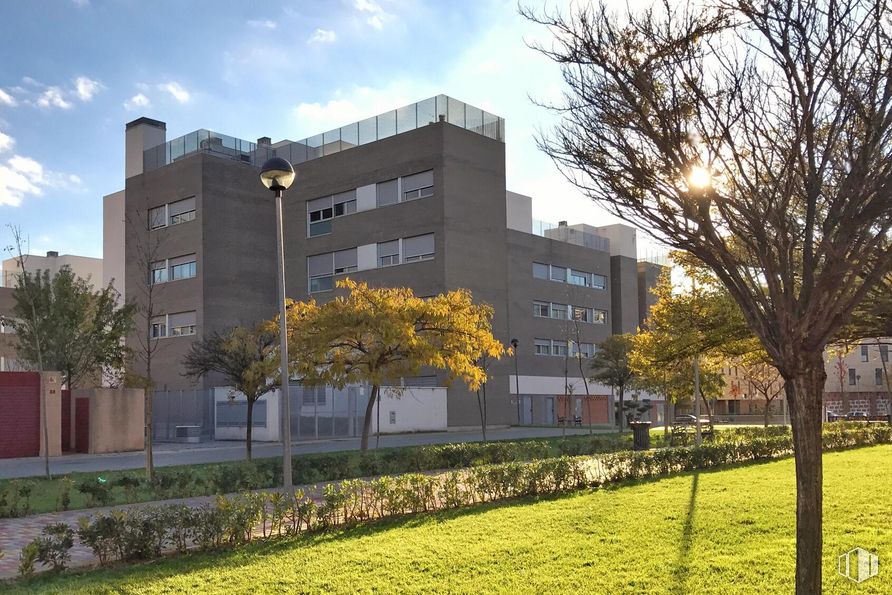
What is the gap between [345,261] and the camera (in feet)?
158

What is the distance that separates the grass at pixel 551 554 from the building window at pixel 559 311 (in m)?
41.3

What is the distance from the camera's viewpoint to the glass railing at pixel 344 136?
1820 inches

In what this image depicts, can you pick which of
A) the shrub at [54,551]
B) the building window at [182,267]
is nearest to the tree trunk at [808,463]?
the shrub at [54,551]

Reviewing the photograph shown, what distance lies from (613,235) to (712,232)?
6060cm

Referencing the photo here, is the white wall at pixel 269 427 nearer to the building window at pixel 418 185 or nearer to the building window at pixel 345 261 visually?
the building window at pixel 345 261

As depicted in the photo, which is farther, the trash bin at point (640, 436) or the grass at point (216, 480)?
the trash bin at point (640, 436)

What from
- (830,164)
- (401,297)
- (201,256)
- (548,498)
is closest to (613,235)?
(201,256)

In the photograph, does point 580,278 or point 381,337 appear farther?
point 580,278

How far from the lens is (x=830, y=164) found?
685 centimetres

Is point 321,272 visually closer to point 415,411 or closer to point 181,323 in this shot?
point 181,323

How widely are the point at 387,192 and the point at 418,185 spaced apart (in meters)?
2.21

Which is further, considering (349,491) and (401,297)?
(401,297)

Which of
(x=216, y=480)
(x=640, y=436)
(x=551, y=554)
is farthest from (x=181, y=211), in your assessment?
(x=551, y=554)

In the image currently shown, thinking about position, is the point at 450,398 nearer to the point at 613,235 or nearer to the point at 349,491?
the point at 613,235
